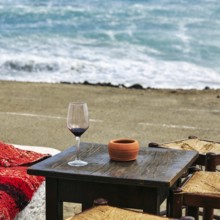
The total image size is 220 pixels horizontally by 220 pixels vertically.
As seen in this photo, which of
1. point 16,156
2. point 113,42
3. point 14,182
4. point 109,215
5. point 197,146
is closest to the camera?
point 109,215

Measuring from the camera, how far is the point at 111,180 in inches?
123

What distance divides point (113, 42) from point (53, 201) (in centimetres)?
2010

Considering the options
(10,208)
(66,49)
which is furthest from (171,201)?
(66,49)

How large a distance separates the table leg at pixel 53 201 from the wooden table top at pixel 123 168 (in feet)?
0.23

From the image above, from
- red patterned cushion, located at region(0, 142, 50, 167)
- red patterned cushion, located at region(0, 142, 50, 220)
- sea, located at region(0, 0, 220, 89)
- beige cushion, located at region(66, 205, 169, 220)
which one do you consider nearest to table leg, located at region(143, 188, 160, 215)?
beige cushion, located at region(66, 205, 169, 220)

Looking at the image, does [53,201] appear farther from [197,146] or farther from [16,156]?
[197,146]

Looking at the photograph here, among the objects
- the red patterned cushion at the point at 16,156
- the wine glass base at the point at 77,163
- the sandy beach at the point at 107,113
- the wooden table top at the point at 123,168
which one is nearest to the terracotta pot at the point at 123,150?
the wooden table top at the point at 123,168

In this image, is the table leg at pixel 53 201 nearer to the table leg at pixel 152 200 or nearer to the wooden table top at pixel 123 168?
the wooden table top at pixel 123 168

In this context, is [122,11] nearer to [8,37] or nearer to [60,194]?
[8,37]

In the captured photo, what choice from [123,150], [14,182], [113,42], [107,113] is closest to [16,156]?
[14,182]

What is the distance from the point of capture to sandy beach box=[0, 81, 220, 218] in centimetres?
740

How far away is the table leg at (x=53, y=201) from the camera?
331 cm

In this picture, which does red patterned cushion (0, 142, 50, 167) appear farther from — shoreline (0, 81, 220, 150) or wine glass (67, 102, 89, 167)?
shoreline (0, 81, 220, 150)

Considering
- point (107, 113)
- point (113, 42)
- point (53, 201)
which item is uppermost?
point (113, 42)
